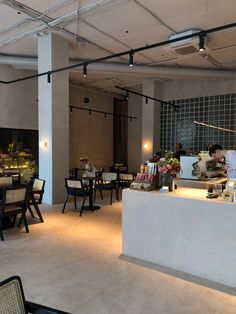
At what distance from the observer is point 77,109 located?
1252 centimetres

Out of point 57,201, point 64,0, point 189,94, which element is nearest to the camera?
point 64,0

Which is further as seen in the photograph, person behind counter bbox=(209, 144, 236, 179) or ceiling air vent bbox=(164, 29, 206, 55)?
ceiling air vent bbox=(164, 29, 206, 55)

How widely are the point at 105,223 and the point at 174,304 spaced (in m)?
2.95

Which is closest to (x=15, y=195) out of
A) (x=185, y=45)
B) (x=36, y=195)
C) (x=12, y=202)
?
(x=12, y=202)

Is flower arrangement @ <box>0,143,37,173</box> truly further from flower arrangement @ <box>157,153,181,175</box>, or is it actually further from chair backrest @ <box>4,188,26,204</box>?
flower arrangement @ <box>157,153,181,175</box>

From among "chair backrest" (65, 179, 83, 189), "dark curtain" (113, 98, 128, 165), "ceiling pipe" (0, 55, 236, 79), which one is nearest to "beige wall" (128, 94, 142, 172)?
"dark curtain" (113, 98, 128, 165)

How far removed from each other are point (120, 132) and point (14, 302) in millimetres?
13264

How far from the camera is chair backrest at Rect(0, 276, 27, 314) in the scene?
152 centimetres

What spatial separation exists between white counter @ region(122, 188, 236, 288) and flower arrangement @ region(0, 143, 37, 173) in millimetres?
5550

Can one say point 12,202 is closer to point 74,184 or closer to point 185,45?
point 74,184

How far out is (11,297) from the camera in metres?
1.57

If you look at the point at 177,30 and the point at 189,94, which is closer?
the point at 177,30

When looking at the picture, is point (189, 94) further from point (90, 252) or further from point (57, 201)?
point (90, 252)

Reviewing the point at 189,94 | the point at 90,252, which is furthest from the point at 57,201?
the point at 189,94
